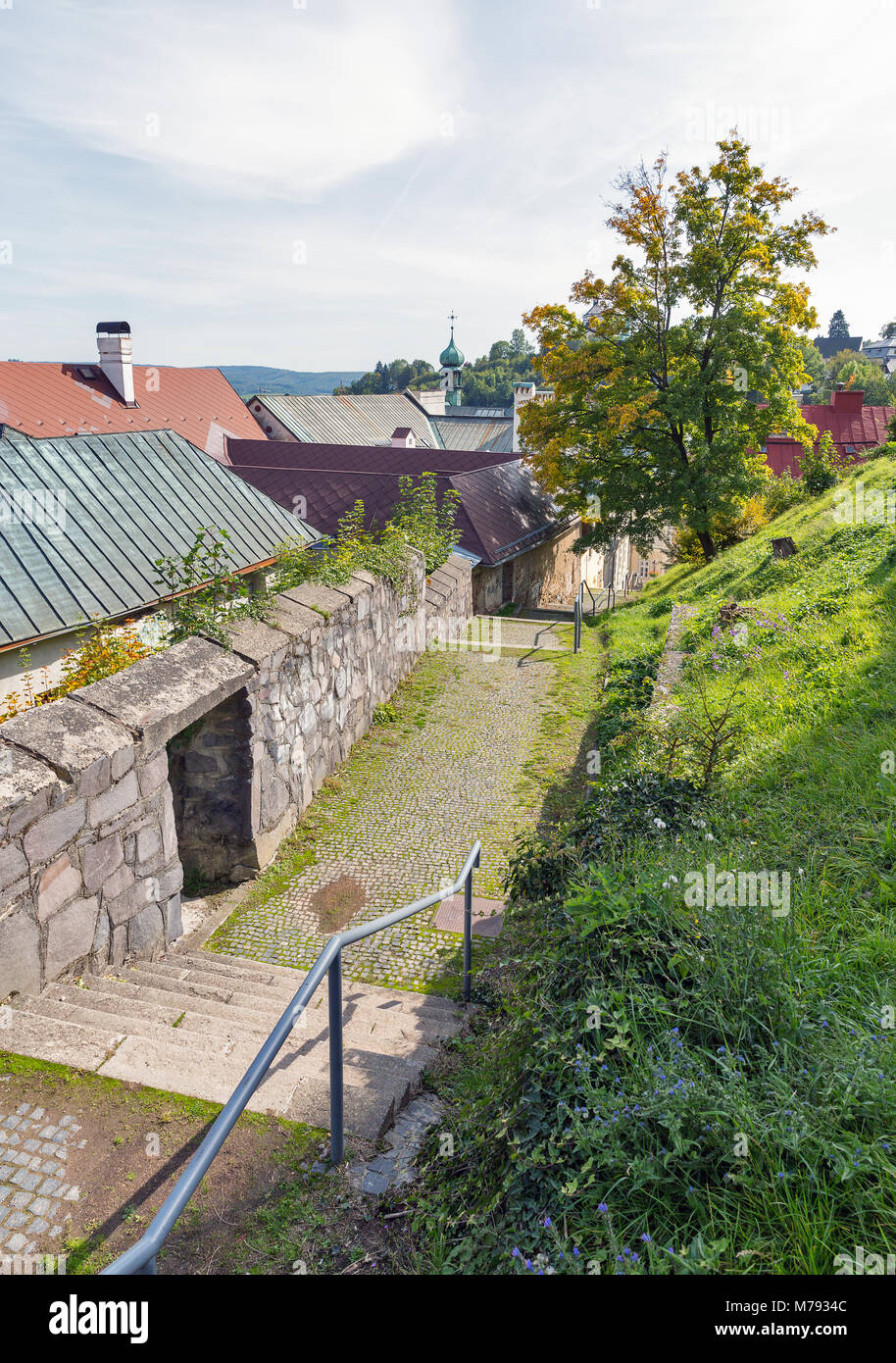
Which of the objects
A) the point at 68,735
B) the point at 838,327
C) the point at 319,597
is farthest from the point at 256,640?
the point at 838,327

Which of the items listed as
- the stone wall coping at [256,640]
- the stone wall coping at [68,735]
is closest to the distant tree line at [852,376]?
the stone wall coping at [256,640]

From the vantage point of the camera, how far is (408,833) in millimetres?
6422

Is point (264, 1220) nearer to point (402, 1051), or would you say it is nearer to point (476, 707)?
point (402, 1051)

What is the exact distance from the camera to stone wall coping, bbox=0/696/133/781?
3.75 m

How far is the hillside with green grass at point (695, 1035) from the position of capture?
2004mm

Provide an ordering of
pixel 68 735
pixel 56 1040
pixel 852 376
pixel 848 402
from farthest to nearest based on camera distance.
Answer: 1. pixel 852 376
2. pixel 848 402
3. pixel 68 735
4. pixel 56 1040

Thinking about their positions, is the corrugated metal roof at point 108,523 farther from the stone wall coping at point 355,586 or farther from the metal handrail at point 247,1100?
the metal handrail at point 247,1100

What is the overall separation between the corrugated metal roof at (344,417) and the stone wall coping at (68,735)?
28.6 meters

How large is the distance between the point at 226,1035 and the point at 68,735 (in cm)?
159

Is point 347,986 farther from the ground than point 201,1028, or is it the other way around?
point 201,1028

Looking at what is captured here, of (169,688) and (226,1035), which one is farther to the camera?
(169,688)

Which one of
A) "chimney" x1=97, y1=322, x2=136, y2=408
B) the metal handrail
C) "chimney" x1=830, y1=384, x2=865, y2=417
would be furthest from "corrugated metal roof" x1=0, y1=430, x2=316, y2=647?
"chimney" x1=830, y1=384, x2=865, y2=417

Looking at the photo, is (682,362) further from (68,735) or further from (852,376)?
(852,376)
